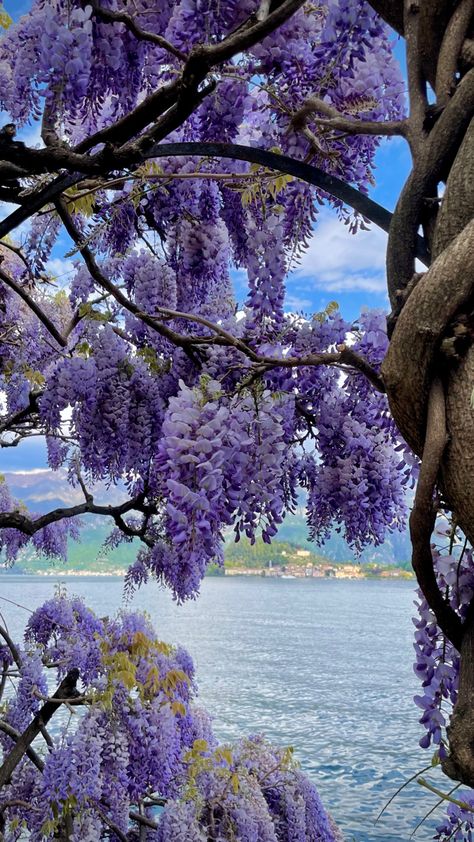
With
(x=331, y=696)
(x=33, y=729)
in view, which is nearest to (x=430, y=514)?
(x=33, y=729)

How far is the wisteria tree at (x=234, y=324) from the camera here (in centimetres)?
79

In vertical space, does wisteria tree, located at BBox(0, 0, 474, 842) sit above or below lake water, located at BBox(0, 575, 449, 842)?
above

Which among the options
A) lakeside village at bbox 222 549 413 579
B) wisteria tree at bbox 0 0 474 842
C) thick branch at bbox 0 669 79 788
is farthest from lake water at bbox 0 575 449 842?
lakeside village at bbox 222 549 413 579

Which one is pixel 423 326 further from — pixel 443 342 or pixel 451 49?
pixel 451 49

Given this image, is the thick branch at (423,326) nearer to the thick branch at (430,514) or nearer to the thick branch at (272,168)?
the thick branch at (430,514)

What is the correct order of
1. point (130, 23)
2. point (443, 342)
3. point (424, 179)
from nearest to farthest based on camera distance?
point (443, 342) < point (424, 179) < point (130, 23)

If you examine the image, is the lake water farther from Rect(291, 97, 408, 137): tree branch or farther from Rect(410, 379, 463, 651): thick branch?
Rect(410, 379, 463, 651): thick branch

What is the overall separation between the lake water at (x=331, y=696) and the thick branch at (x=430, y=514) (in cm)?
491

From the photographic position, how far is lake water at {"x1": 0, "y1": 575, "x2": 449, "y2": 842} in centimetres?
972

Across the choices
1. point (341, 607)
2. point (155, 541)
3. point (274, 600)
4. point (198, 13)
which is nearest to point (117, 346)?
point (198, 13)

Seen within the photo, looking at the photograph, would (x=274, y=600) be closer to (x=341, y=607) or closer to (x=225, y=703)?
(x=341, y=607)

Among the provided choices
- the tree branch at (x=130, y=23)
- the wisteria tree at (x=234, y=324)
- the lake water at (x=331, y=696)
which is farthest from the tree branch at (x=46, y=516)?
the lake water at (x=331, y=696)

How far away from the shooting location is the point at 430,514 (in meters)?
0.74

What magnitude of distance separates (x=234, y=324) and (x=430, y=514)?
0.99 m
